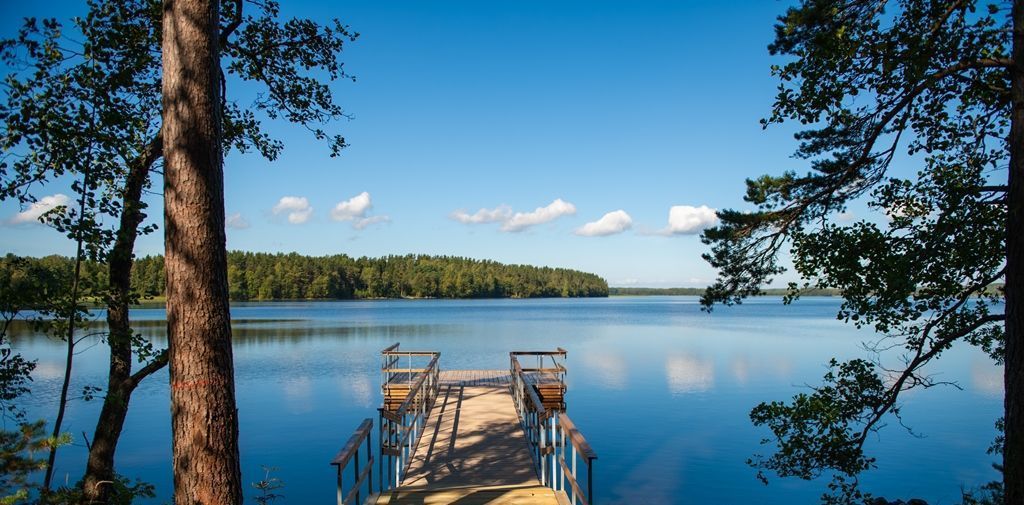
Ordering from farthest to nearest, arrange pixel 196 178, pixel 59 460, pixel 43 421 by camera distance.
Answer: pixel 59 460 < pixel 43 421 < pixel 196 178

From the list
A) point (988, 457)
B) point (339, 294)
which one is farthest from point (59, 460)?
point (339, 294)

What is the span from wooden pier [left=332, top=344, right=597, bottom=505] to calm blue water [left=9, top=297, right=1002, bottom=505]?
1.55 m

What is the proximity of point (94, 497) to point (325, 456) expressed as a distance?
839cm

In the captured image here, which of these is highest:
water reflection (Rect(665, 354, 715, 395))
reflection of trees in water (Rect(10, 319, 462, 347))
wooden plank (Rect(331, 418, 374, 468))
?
wooden plank (Rect(331, 418, 374, 468))

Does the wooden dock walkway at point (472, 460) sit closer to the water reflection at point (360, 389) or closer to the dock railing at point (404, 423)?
the dock railing at point (404, 423)

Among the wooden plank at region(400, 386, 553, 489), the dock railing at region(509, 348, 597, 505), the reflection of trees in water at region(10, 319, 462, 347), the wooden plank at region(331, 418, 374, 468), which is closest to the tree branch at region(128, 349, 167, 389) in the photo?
the wooden plank at region(331, 418, 374, 468)

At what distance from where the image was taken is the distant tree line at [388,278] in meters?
102

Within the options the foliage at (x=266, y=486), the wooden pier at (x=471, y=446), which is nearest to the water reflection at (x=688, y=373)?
the wooden pier at (x=471, y=446)

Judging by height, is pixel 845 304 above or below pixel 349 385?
above

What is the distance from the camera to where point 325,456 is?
13.0 meters

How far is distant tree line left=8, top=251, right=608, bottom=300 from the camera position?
335ft

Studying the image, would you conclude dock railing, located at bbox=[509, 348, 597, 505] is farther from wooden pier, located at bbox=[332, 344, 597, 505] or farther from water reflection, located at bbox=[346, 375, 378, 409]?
water reflection, located at bbox=[346, 375, 378, 409]

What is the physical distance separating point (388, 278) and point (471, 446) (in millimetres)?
116431

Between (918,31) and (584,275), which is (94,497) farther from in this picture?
(584,275)
